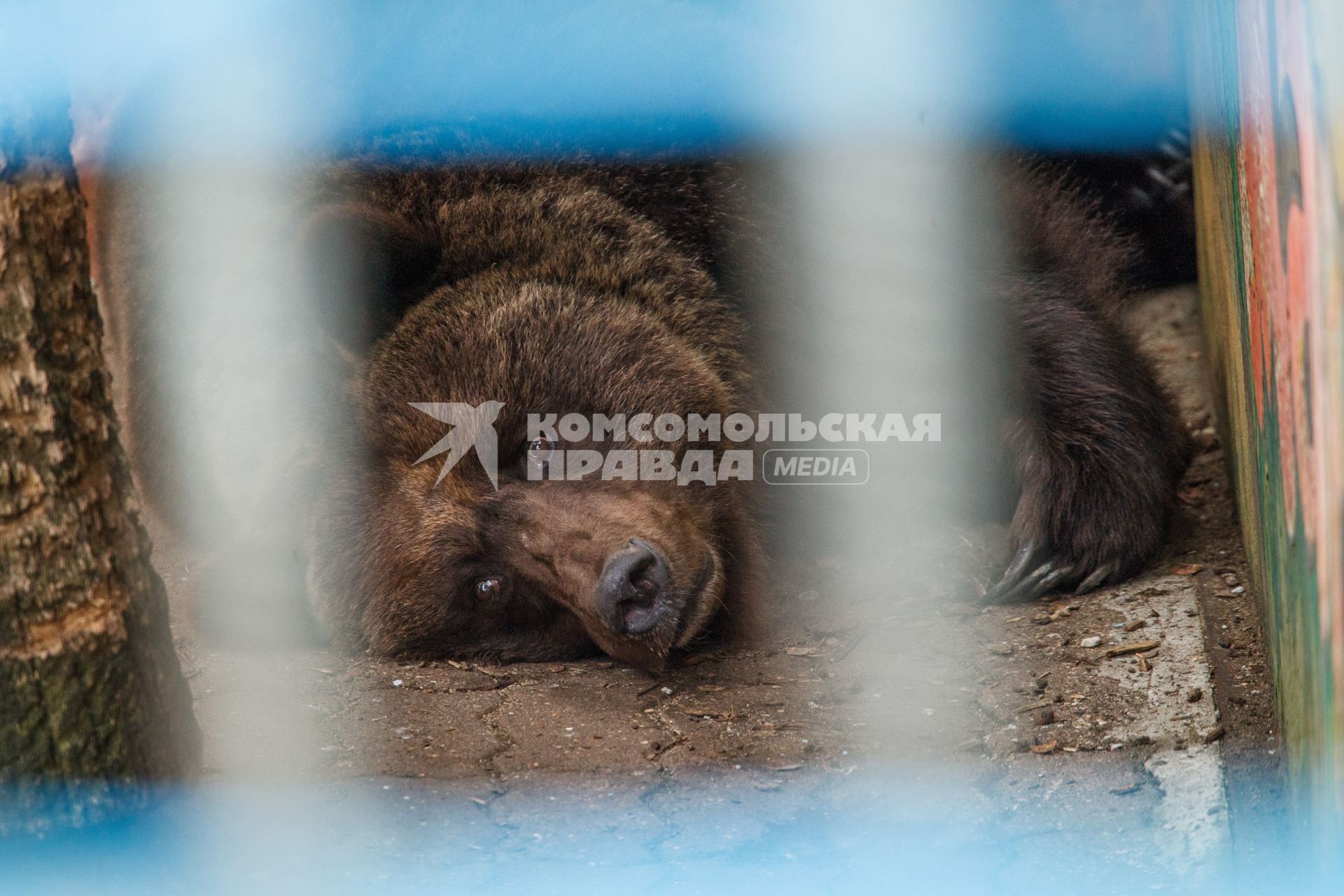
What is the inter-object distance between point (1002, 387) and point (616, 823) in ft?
5.24

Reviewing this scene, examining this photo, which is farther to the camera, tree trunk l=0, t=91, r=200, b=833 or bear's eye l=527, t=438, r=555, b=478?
bear's eye l=527, t=438, r=555, b=478

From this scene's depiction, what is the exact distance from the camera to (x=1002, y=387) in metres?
3.23

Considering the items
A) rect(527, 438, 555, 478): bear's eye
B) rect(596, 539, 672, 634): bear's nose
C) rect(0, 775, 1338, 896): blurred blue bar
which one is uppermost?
rect(527, 438, 555, 478): bear's eye

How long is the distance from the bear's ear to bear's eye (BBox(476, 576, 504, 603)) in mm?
561

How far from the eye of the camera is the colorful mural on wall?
115 centimetres

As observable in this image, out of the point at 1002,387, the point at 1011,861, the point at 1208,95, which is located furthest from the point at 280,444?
the point at 1208,95

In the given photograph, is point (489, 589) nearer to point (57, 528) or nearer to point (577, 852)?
point (577, 852)

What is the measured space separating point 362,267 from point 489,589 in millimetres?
740

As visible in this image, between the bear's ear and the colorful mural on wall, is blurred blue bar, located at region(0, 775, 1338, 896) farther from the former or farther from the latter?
the bear's ear

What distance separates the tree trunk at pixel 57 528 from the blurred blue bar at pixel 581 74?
130 cm

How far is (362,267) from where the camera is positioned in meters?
2.88

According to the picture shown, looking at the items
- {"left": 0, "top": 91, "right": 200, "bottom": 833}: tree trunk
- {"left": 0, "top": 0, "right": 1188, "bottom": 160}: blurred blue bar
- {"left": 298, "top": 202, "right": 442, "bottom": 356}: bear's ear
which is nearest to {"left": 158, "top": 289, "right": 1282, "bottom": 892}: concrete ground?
{"left": 0, "top": 91, "right": 200, "bottom": 833}: tree trunk

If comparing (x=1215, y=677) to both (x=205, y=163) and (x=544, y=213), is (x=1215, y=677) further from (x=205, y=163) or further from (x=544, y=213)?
(x=205, y=163)

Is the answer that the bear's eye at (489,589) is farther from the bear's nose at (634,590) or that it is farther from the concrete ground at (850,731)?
the bear's nose at (634,590)
